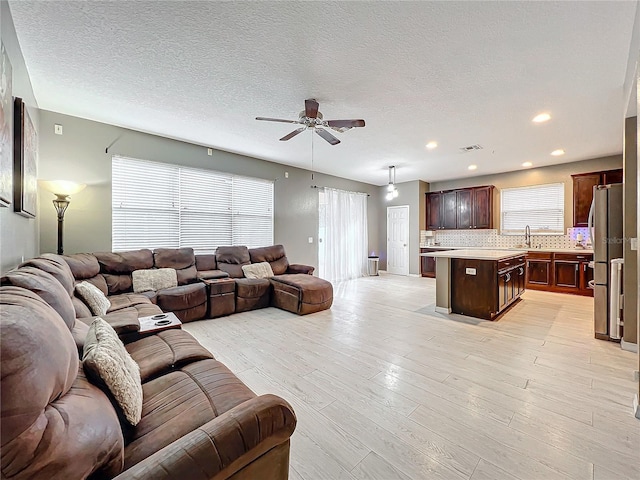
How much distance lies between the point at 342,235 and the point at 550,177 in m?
4.91

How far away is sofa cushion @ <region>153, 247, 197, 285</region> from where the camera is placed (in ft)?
13.6

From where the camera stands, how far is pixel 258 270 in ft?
16.4

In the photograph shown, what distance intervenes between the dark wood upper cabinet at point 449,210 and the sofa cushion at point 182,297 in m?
6.42

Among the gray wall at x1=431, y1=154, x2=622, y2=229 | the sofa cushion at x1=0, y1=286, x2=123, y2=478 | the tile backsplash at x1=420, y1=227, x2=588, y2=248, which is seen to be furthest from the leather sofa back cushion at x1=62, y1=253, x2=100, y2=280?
the gray wall at x1=431, y1=154, x2=622, y2=229

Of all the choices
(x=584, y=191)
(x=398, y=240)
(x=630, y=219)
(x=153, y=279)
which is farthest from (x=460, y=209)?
(x=153, y=279)

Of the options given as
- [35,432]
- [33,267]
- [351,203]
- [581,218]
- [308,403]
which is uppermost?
[351,203]

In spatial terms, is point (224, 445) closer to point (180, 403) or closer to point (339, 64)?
point (180, 403)

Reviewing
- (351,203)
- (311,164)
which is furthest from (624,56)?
(351,203)

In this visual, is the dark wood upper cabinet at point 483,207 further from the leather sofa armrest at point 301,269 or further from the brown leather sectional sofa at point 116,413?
the brown leather sectional sofa at point 116,413

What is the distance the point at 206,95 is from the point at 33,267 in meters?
2.31

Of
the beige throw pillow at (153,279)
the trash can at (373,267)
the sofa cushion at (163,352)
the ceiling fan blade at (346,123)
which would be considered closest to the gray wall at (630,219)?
the ceiling fan blade at (346,123)

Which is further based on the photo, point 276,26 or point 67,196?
point 67,196

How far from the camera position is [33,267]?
1884mm

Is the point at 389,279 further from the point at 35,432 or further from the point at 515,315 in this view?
the point at 35,432
